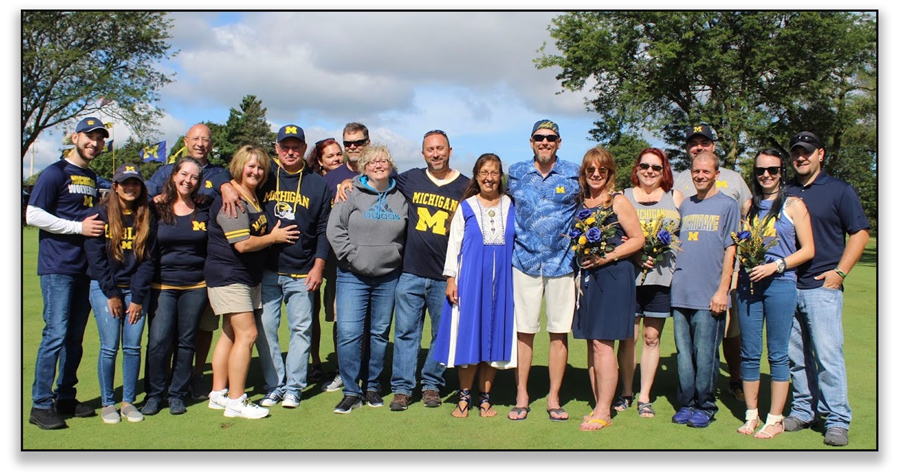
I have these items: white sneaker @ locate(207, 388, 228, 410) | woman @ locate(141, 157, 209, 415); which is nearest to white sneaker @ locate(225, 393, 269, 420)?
white sneaker @ locate(207, 388, 228, 410)

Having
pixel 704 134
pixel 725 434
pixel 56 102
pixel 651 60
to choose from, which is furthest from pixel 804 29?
pixel 56 102

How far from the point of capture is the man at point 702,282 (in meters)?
5.08

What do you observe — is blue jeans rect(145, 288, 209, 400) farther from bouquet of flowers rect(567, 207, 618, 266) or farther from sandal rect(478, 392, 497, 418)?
bouquet of flowers rect(567, 207, 618, 266)

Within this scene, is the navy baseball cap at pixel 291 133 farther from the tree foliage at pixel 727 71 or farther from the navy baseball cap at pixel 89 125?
the tree foliage at pixel 727 71

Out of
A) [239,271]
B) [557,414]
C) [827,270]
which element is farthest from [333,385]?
[827,270]

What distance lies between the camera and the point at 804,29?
25594 millimetres

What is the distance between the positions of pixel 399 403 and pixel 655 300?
217 centimetres

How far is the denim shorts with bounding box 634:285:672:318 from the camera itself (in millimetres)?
5363

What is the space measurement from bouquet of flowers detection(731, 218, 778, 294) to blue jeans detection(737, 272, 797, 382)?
9 cm

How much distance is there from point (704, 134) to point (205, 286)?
438 centimetres

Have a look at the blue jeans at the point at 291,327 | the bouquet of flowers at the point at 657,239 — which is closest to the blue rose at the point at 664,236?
the bouquet of flowers at the point at 657,239

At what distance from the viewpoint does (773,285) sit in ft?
16.0

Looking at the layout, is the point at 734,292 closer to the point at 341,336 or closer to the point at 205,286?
the point at 341,336

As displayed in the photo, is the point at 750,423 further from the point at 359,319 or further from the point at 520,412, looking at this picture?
the point at 359,319
